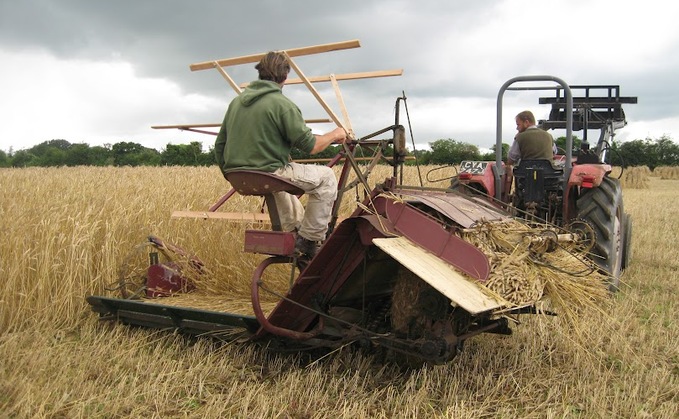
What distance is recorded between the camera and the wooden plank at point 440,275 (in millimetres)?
2822

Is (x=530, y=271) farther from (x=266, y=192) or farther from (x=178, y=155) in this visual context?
(x=178, y=155)

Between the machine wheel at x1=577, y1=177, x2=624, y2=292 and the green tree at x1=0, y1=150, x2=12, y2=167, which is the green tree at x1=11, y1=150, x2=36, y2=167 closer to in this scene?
the green tree at x1=0, y1=150, x2=12, y2=167

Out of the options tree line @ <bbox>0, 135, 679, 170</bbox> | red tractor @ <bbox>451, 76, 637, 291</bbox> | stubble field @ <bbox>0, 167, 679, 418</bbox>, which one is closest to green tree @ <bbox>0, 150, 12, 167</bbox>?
tree line @ <bbox>0, 135, 679, 170</bbox>

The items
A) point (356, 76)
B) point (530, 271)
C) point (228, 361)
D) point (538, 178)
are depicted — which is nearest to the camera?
point (530, 271)

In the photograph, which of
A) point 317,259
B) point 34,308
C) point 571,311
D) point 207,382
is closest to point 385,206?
point 317,259

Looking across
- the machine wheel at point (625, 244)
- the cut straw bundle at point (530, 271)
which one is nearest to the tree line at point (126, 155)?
the machine wheel at point (625, 244)

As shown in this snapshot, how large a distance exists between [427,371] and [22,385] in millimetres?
2219

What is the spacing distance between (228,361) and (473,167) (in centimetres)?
364

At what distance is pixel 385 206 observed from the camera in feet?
11.3

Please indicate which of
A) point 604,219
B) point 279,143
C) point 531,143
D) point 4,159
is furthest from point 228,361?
point 4,159

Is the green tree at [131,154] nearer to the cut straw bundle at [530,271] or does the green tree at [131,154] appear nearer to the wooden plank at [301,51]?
the wooden plank at [301,51]

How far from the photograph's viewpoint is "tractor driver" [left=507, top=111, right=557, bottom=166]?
21.0ft

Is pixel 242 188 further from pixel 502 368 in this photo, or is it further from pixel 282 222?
pixel 502 368

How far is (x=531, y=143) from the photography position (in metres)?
6.45
